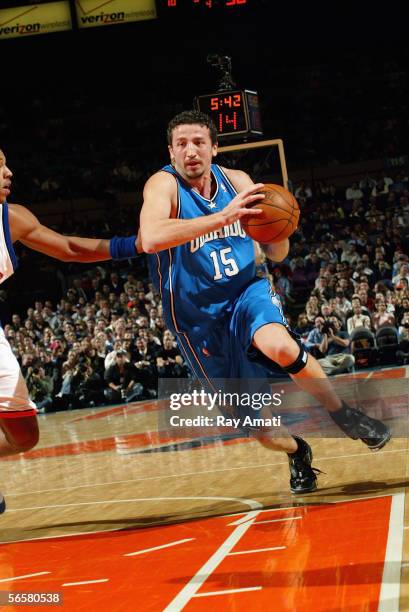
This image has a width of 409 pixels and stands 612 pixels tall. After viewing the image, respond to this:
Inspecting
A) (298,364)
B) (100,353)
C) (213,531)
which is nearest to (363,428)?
(298,364)

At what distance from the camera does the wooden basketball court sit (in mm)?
3010

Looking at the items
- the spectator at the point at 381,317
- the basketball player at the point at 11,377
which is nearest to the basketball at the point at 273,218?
the basketball player at the point at 11,377

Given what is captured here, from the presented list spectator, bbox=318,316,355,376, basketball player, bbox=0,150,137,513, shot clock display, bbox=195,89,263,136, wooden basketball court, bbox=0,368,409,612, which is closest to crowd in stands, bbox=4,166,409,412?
spectator, bbox=318,316,355,376

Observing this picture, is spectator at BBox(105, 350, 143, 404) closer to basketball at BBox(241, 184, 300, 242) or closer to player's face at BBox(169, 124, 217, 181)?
player's face at BBox(169, 124, 217, 181)

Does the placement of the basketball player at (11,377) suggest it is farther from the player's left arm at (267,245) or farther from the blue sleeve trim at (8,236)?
the player's left arm at (267,245)

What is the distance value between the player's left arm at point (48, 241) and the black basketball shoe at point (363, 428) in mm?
1625

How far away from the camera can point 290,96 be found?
896 inches

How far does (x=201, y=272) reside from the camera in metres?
4.72

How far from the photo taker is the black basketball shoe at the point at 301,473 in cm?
495

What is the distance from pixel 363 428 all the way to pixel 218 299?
3.55 feet

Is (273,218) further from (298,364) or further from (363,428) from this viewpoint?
(363,428)

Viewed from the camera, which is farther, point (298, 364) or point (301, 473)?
point (301, 473)

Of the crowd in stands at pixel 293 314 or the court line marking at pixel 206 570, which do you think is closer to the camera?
the court line marking at pixel 206 570

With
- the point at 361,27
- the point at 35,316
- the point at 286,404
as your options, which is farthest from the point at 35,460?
the point at 361,27
